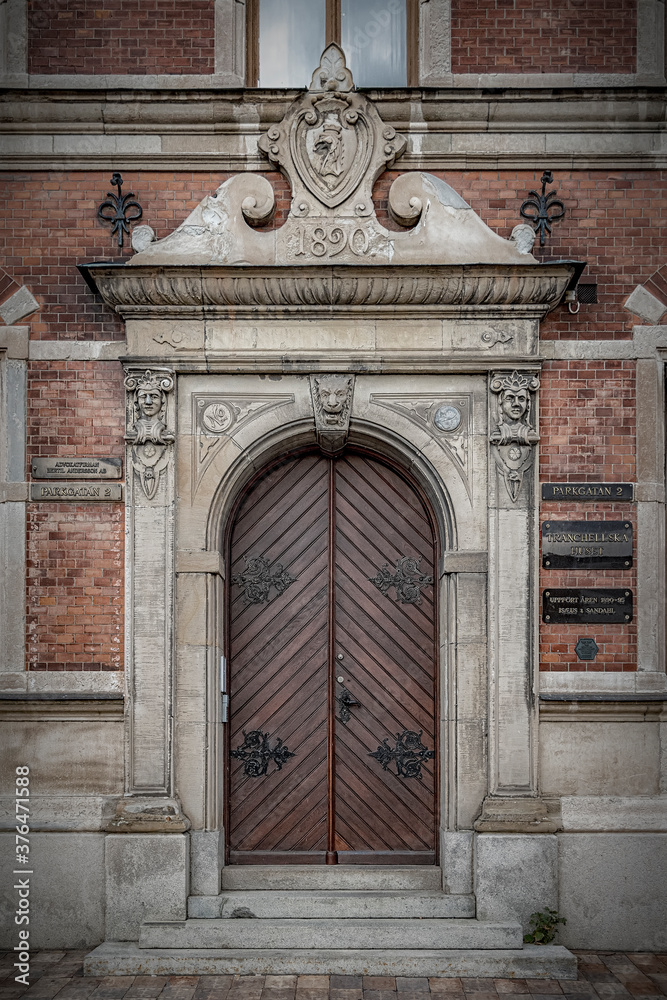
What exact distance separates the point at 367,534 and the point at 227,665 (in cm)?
136

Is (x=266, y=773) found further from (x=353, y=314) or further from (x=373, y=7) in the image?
(x=373, y=7)

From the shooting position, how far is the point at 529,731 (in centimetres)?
647

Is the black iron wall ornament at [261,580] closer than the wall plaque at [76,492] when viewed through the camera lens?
No

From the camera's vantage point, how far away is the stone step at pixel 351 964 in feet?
19.4

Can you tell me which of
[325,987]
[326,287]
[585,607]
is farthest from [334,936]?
[326,287]

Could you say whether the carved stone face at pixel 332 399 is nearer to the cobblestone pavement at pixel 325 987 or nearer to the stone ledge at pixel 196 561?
the stone ledge at pixel 196 561

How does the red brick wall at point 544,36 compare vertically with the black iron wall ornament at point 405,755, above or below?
above

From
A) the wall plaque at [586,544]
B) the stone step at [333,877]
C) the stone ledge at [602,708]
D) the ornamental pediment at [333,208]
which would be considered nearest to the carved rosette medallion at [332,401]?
the ornamental pediment at [333,208]

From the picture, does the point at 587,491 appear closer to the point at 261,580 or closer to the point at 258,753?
the point at 261,580

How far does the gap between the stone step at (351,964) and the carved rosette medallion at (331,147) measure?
486 cm

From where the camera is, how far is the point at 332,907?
20.8ft

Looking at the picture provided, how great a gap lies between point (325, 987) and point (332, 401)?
367 cm

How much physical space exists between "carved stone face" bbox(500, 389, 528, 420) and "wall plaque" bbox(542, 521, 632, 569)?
30.7 inches

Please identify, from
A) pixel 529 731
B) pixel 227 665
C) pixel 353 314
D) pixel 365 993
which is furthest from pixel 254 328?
pixel 365 993
